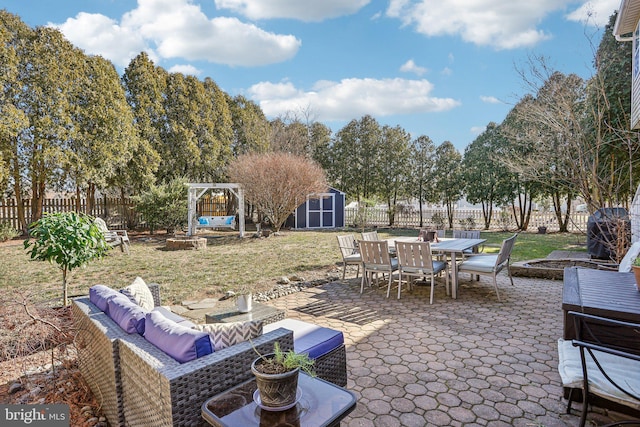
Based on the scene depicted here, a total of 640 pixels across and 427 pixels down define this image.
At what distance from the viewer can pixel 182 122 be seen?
17203 mm

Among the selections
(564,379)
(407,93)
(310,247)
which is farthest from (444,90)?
(564,379)

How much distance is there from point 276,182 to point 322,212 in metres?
4.69

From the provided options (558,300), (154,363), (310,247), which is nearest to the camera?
(154,363)

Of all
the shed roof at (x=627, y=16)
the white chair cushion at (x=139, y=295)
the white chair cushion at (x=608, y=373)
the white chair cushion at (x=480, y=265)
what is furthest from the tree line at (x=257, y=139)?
the white chair cushion at (x=139, y=295)

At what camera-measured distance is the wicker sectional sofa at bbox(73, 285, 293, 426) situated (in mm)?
1523

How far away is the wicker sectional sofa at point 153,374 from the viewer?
1523 millimetres

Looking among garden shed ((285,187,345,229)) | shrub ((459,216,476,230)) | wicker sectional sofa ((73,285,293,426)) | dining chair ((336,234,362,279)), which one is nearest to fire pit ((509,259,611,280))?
dining chair ((336,234,362,279))

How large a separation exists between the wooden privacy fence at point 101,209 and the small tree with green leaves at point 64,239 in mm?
11331

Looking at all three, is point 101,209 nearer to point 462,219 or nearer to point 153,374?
point 153,374

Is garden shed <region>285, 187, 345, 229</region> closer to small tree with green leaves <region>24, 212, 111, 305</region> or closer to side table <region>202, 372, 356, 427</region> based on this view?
small tree with green leaves <region>24, 212, 111, 305</region>

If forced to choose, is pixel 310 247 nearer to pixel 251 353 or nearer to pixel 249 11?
pixel 249 11

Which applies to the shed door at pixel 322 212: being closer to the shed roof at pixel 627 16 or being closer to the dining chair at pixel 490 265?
the shed roof at pixel 627 16

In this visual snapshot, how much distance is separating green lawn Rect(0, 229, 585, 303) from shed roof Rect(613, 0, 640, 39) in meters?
4.64

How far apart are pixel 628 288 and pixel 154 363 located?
3.32 meters
